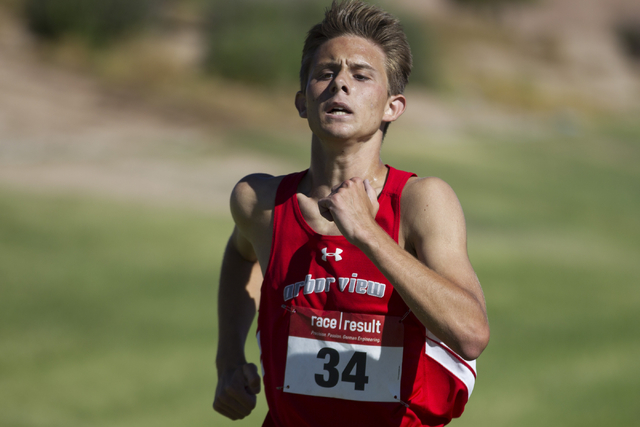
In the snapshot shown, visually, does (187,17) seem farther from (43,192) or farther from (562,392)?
(562,392)

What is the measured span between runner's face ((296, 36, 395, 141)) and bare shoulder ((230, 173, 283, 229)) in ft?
0.97

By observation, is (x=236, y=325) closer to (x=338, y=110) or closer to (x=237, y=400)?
(x=237, y=400)

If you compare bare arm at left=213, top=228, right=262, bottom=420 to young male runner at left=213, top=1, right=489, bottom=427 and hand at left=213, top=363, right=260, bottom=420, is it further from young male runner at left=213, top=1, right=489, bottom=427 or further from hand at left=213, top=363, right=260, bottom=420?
young male runner at left=213, top=1, right=489, bottom=427

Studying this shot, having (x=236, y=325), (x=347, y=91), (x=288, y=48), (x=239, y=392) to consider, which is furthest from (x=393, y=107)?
(x=288, y=48)

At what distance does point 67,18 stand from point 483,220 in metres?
11.2

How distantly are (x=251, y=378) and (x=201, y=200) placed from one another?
29.7ft

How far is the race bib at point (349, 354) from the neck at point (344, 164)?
434mm

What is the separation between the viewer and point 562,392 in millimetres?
7008

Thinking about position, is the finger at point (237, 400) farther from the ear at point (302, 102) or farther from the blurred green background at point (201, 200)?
the blurred green background at point (201, 200)

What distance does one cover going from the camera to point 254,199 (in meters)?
2.43

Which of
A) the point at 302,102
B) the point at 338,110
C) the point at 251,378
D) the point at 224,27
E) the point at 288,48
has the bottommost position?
the point at 251,378

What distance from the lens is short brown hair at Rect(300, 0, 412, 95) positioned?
7.55 feet

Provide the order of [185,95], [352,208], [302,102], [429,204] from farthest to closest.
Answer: [185,95] → [302,102] → [429,204] → [352,208]

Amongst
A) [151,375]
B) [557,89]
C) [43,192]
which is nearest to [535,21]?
[557,89]
